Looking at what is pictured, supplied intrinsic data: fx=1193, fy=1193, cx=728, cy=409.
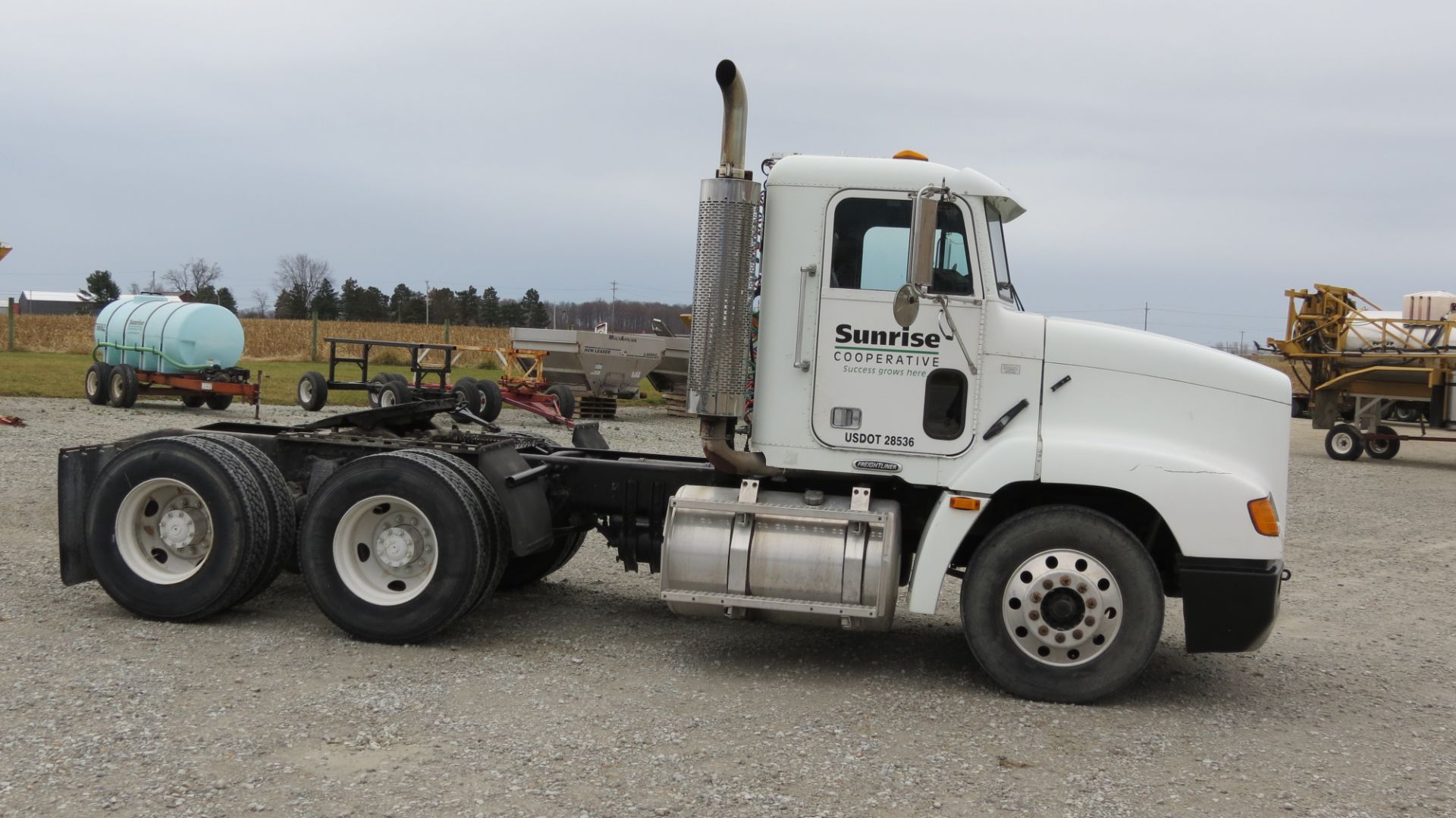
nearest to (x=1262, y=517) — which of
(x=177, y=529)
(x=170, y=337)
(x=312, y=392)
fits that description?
(x=177, y=529)

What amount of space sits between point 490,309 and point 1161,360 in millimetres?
65010

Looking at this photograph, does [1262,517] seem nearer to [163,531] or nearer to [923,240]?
[923,240]

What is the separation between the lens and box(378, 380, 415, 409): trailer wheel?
20.2 m

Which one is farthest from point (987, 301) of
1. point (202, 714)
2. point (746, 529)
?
point (202, 714)

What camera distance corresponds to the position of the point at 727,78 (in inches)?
260

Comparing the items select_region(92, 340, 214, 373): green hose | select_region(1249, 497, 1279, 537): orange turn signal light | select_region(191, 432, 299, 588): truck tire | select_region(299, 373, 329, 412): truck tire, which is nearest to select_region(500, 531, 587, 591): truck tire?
select_region(191, 432, 299, 588): truck tire

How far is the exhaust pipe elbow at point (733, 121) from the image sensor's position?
6.60m

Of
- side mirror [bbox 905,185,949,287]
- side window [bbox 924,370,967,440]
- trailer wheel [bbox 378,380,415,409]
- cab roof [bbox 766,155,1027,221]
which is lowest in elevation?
trailer wheel [bbox 378,380,415,409]

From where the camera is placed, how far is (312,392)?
72.2ft

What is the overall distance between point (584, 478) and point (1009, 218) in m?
3.04

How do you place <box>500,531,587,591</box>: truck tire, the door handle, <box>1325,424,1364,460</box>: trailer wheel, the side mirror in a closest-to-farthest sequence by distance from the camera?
1. the side mirror
2. the door handle
3. <box>500,531,587,591</box>: truck tire
4. <box>1325,424,1364,460</box>: trailer wheel

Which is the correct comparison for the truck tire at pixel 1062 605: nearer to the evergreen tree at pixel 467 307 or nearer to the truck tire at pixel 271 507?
the truck tire at pixel 271 507

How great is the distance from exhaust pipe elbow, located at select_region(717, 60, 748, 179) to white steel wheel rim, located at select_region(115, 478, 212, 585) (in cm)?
379

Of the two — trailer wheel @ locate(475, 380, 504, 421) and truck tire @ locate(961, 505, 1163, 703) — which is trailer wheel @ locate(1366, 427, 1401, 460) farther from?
truck tire @ locate(961, 505, 1163, 703)
